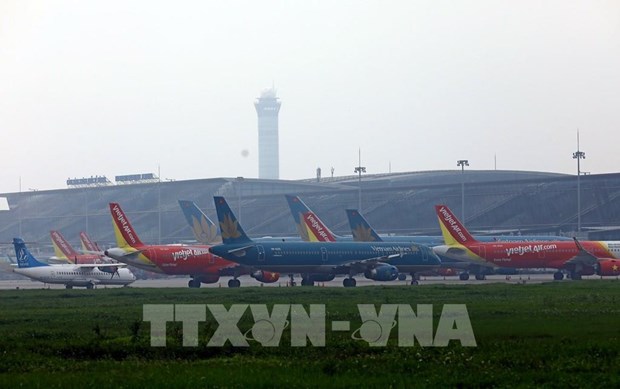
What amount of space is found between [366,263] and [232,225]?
12.1 metres

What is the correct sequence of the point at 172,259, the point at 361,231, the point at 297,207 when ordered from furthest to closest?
the point at 297,207
the point at 361,231
the point at 172,259

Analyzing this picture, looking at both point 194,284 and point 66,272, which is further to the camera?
point 66,272

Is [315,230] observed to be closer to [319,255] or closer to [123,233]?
[319,255]

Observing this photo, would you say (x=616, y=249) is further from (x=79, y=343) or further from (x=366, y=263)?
(x=79, y=343)

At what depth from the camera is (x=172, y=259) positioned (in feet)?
291

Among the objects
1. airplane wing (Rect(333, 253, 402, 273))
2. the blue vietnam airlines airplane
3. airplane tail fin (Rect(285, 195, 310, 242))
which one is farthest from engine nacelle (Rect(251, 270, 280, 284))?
airplane tail fin (Rect(285, 195, 310, 242))

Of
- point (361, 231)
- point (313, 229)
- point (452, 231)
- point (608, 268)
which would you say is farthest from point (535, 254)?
point (313, 229)

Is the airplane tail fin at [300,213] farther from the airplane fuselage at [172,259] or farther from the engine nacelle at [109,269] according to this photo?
the engine nacelle at [109,269]

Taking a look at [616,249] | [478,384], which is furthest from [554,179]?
[478,384]

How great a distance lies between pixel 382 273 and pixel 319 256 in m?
5.67

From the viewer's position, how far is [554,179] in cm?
17838

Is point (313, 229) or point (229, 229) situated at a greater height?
point (313, 229)

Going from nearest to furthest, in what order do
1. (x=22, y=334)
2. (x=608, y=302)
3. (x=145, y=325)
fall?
1. (x=22, y=334)
2. (x=145, y=325)
3. (x=608, y=302)

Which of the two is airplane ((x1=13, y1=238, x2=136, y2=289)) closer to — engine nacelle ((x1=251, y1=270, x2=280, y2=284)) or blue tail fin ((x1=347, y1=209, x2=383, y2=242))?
engine nacelle ((x1=251, y1=270, x2=280, y2=284))
